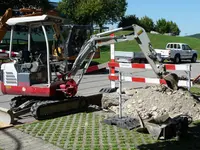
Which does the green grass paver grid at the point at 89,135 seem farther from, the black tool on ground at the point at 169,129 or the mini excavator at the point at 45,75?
the mini excavator at the point at 45,75

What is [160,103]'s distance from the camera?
29.8 ft

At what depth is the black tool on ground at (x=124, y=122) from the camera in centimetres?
799

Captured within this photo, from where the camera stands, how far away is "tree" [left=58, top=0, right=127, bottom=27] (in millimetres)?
60000

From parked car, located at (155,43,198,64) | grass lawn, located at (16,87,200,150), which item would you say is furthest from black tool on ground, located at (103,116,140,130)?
parked car, located at (155,43,198,64)

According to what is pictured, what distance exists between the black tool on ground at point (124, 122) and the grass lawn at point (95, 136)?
0.14 meters

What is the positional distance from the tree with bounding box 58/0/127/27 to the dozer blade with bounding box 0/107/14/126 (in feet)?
170

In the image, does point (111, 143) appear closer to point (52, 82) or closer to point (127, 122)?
point (127, 122)

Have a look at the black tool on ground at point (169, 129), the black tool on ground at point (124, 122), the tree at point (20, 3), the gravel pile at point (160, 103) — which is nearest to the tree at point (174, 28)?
the tree at point (20, 3)

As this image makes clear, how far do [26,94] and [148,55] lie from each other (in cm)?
359

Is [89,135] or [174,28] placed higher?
[174,28]

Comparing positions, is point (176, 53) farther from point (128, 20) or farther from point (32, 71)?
point (128, 20)

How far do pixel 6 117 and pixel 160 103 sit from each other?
4.09 m

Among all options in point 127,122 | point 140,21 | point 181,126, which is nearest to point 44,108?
point 127,122

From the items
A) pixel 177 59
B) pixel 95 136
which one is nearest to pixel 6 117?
pixel 95 136
